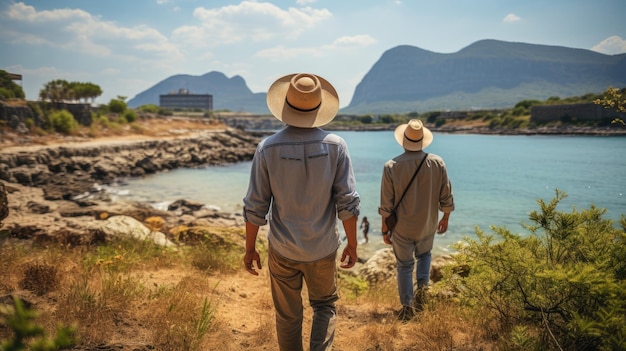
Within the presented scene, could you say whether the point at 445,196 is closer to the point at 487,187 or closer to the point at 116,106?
the point at 487,187

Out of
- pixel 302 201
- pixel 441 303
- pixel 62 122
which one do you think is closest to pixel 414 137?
pixel 441 303

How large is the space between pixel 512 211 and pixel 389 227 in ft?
49.6

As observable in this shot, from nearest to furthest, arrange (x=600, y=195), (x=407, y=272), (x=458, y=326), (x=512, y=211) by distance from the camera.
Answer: (x=458, y=326)
(x=407, y=272)
(x=600, y=195)
(x=512, y=211)

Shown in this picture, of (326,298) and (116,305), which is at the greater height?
(326,298)

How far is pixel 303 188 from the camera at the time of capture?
272cm

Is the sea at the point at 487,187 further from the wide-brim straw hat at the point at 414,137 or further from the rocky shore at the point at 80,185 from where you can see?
the wide-brim straw hat at the point at 414,137

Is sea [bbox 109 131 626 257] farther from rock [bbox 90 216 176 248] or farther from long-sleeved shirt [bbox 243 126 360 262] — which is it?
long-sleeved shirt [bbox 243 126 360 262]

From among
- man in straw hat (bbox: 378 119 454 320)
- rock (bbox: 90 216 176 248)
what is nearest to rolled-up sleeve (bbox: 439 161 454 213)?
man in straw hat (bbox: 378 119 454 320)

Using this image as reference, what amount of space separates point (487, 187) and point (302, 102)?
23.0m

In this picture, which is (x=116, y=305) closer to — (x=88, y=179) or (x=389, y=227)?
(x=389, y=227)

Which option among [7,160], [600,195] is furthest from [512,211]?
[7,160]

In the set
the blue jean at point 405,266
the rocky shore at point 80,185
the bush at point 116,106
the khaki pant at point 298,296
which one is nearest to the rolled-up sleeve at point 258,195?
the khaki pant at point 298,296

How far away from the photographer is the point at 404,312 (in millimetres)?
4238

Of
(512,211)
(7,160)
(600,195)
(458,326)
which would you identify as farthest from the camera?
(7,160)
